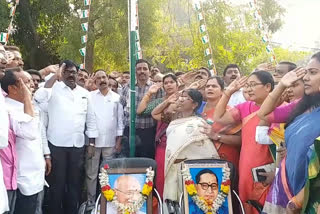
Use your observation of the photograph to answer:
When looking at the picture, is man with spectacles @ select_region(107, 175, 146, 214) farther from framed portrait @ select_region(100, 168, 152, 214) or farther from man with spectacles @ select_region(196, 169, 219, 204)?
man with spectacles @ select_region(196, 169, 219, 204)

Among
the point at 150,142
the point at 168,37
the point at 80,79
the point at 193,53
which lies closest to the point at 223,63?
the point at 193,53

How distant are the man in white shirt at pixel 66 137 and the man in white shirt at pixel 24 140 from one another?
41.2 inches

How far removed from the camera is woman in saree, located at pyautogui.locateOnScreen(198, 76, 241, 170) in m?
3.69

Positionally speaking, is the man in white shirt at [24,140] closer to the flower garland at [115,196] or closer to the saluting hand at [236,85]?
the flower garland at [115,196]

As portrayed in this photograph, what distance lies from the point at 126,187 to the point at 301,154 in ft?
5.82

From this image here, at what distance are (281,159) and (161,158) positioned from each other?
1.56 metres

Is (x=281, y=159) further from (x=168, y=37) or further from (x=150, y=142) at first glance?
(x=168, y=37)

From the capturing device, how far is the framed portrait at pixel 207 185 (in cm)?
350

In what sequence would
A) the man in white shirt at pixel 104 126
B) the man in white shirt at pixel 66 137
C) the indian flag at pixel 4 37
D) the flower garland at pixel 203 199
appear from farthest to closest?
the indian flag at pixel 4 37 → the man in white shirt at pixel 104 126 → the man in white shirt at pixel 66 137 → the flower garland at pixel 203 199

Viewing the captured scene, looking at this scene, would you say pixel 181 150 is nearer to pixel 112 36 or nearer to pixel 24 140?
pixel 24 140

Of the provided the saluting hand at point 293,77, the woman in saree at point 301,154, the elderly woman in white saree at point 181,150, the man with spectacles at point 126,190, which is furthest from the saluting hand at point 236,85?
the man with spectacles at point 126,190

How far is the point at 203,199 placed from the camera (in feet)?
11.5

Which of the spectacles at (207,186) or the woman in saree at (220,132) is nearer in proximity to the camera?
the spectacles at (207,186)

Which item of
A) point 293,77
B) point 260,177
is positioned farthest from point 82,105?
point 293,77
